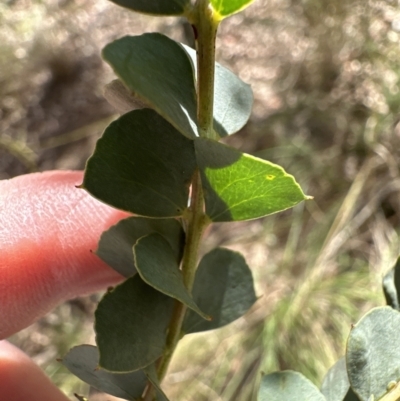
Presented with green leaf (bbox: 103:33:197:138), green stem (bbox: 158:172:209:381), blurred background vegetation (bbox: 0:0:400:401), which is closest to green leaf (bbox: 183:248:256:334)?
green stem (bbox: 158:172:209:381)

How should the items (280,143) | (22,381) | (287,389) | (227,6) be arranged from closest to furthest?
(227,6), (287,389), (22,381), (280,143)

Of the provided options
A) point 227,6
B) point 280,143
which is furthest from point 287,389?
point 280,143

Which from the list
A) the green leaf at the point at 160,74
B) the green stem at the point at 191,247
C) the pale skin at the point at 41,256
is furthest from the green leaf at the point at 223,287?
the pale skin at the point at 41,256

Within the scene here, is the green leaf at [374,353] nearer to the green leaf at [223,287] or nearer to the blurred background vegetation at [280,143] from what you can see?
the green leaf at [223,287]

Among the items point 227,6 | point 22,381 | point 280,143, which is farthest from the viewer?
point 280,143

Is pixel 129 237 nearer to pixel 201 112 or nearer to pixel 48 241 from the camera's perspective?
pixel 201 112

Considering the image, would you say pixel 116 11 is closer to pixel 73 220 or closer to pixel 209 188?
pixel 73 220

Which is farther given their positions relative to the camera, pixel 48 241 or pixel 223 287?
pixel 48 241

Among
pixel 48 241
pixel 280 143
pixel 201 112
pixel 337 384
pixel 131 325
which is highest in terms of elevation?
pixel 201 112
